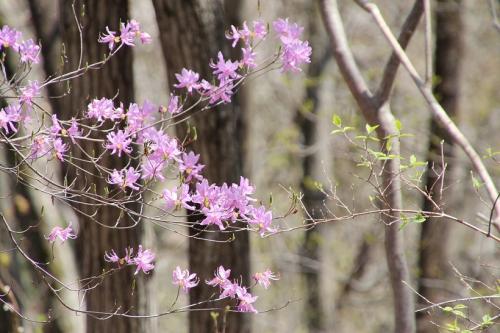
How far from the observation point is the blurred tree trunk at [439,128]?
8.69 m

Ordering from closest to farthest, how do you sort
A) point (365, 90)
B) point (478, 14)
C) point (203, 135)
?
1. point (365, 90)
2. point (203, 135)
3. point (478, 14)

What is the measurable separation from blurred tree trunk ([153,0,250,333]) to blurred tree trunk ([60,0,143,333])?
0.30 m

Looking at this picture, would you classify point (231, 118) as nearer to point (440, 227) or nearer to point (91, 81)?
point (91, 81)

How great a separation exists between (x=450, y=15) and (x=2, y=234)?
16.3ft

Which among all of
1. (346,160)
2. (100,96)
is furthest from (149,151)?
(346,160)

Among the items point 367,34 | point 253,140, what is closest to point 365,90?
point 253,140

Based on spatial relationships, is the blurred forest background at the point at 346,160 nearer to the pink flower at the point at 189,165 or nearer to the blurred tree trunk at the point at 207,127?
the blurred tree trunk at the point at 207,127

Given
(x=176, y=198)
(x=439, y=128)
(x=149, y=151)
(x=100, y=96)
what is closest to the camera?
(x=149, y=151)

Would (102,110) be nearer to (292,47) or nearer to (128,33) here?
(128,33)

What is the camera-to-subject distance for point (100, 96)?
15.1 feet

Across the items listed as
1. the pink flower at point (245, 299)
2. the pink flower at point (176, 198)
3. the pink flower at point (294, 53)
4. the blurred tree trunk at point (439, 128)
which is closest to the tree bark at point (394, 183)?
the pink flower at point (294, 53)

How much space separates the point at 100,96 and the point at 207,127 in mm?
667

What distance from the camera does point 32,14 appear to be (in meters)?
6.43

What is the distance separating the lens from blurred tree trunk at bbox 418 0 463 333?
8688mm
